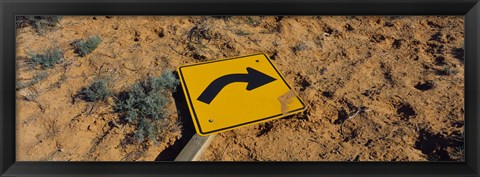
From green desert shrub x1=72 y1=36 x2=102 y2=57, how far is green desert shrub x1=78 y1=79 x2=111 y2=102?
1.63 ft

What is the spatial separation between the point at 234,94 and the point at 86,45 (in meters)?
1.73

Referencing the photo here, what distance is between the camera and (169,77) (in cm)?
344

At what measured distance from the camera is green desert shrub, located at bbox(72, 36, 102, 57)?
12.5 feet

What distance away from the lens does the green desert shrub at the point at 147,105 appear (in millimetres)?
3129

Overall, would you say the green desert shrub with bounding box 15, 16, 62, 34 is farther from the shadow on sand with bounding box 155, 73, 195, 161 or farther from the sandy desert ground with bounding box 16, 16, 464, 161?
the shadow on sand with bounding box 155, 73, 195, 161

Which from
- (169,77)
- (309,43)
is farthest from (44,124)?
(309,43)

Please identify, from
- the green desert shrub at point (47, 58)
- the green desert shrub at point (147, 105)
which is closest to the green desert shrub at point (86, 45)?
the green desert shrub at point (47, 58)

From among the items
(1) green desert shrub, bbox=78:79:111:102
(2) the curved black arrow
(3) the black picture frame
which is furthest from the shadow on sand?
(3) the black picture frame

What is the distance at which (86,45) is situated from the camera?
12.6 ft

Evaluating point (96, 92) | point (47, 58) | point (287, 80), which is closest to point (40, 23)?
point (47, 58)

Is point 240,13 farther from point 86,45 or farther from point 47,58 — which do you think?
point 47,58
